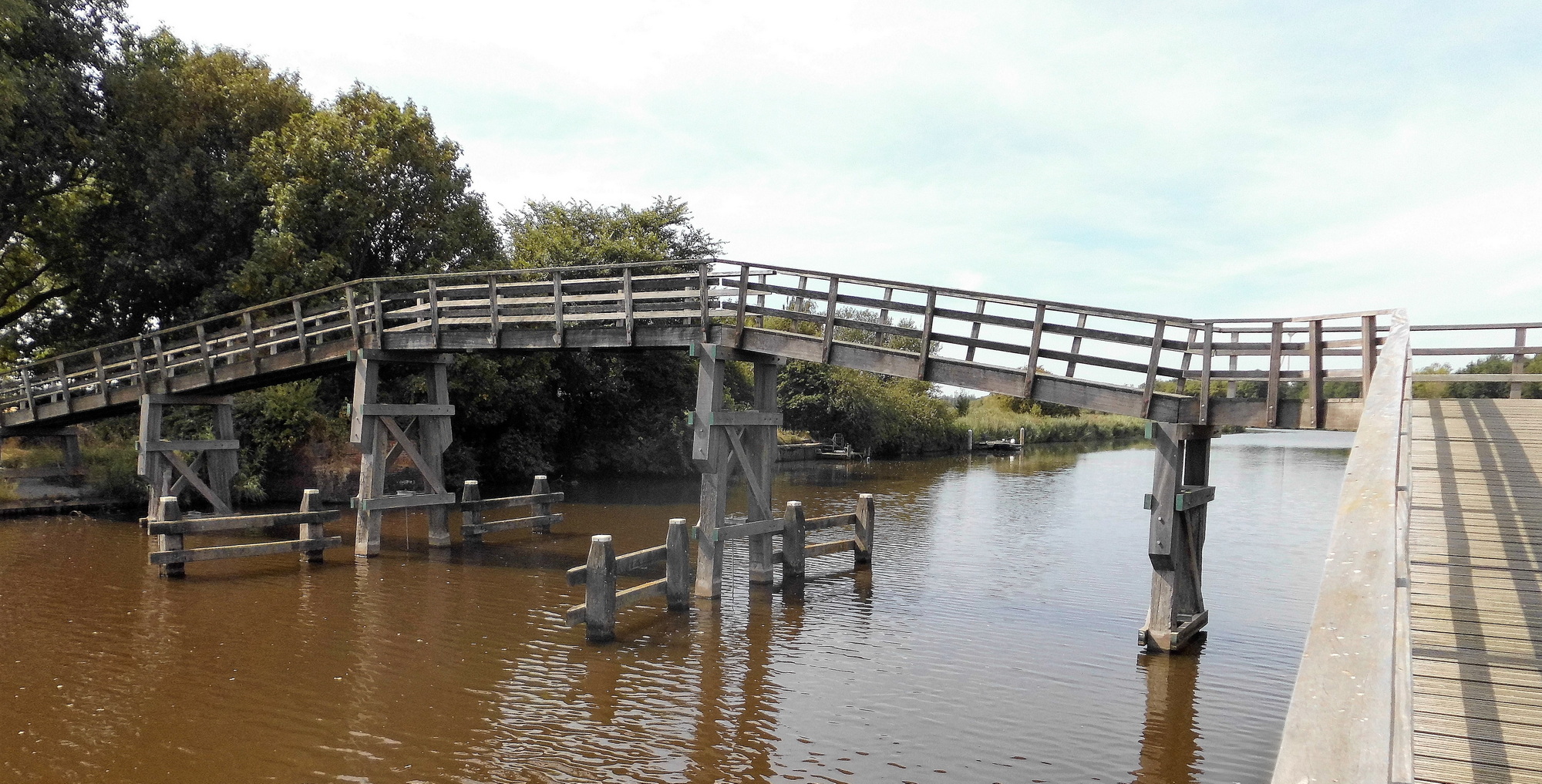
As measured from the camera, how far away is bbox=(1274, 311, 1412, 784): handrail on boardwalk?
198 centimetres

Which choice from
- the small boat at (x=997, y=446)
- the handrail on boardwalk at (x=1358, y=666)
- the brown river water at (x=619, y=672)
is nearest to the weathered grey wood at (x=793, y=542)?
the brown river water at (x=619, y=672)

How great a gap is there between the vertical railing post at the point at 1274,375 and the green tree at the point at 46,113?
2725 centimetres

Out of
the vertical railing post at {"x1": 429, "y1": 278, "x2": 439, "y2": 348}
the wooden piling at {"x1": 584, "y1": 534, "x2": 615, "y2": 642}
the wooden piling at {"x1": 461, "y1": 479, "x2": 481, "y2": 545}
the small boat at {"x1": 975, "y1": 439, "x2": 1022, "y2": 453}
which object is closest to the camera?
the wooden piling at {"x1": 584, "y1": 534, "x2": 615, "y2": 642}

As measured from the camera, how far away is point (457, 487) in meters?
30.6

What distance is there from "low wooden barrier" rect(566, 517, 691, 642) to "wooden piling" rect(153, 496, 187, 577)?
7621mm

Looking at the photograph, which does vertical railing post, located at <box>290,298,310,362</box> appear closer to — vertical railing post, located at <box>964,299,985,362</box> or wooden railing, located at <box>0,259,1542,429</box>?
wooden railing, located at <box>0,259,1542,429</box>

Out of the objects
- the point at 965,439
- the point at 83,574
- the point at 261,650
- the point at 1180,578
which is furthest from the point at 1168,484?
the point at 965,439

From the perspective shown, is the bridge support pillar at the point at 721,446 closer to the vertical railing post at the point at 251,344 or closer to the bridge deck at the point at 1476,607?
the bridge deck at the point at 1476,607

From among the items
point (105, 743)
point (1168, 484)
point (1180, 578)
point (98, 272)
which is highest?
point (98, 272)

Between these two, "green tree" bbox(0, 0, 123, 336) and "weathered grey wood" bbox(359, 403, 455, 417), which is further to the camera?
"green tree" bbox(0, 0, 123, 336)

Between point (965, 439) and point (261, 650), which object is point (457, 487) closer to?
point (261, 650)

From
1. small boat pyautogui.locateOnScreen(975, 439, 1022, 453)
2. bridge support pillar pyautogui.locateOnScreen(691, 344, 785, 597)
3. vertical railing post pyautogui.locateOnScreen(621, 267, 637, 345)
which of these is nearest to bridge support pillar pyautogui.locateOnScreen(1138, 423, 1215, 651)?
bridge support pillar pyautogui.locateOnScreen(691, 344, 785, 597)

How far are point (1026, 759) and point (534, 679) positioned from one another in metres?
5.44

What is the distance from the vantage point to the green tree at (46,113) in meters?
25.5
